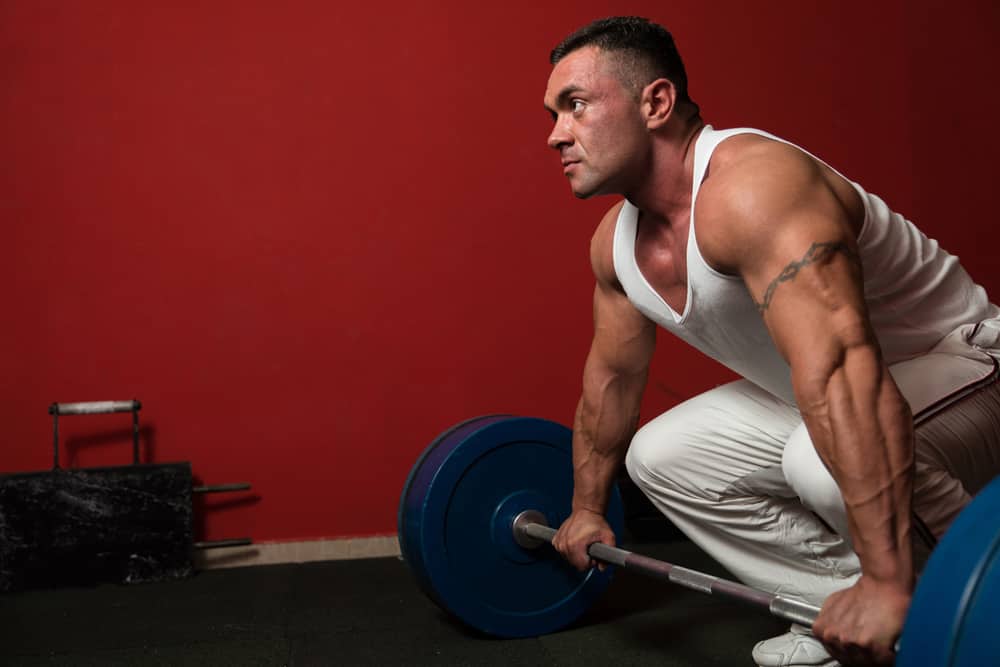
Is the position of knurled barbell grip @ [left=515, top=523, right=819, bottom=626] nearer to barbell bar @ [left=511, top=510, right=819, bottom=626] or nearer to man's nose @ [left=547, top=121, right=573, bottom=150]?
barbell bar @ [left=511, top=510, right=819, bottom=626]

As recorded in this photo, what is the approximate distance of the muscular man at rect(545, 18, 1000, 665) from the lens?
39.4 inches

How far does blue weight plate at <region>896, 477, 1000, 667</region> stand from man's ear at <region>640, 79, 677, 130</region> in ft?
2.55

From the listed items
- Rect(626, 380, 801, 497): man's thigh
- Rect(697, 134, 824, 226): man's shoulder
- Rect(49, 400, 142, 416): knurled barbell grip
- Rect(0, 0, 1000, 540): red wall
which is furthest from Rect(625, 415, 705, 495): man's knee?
Rect(49, 400, 142, 416): knurled barbell grip

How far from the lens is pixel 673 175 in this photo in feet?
4.71

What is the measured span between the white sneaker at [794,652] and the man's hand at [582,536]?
12.1 inches

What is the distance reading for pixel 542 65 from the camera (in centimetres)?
271

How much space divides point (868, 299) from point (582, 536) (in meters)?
0.65

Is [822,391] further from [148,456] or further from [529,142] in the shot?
[148,456]

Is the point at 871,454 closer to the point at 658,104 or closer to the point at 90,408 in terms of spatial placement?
the point at 658,104

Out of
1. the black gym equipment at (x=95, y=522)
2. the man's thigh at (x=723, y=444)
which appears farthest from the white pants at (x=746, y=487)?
the black gym equipment at (x=95, y=522)

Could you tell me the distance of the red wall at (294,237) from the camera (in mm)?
2484

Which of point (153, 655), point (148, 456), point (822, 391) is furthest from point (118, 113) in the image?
point (822, 391)

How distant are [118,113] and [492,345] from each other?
122 cm

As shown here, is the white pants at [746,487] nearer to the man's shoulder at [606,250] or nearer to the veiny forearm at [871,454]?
the man's shoulder at [606,250]
